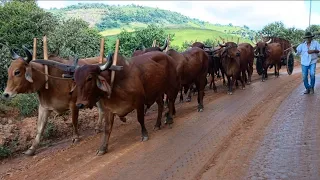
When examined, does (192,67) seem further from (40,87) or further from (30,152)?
(30,152)

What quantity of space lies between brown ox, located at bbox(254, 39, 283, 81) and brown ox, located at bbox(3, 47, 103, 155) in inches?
475

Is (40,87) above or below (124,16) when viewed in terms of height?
below

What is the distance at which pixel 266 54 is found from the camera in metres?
19.2

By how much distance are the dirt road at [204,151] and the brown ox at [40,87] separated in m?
0.78

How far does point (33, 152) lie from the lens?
861cm

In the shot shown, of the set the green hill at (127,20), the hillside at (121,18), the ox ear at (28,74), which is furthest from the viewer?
the hillside at (121,18)

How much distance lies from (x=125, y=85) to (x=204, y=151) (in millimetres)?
2006

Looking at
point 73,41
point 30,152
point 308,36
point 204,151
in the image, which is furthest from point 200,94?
point 73,41

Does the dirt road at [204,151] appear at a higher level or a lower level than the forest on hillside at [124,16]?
lower

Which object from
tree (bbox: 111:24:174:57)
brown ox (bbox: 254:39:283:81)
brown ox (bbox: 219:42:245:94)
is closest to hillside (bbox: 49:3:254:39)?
tree (bbox: 111:24:174:57)

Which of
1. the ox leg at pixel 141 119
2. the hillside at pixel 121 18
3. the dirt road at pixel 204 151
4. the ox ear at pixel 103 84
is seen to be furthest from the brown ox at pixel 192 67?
the hillside at pixel 121 18

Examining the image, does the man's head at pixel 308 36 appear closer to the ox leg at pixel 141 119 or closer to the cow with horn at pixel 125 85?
the cow with horn at pixel 125 85

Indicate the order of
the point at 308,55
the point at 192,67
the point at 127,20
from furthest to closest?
the point at 127,20 → the point at 308,55 → the point at 192,67

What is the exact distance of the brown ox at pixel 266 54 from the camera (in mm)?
19062
